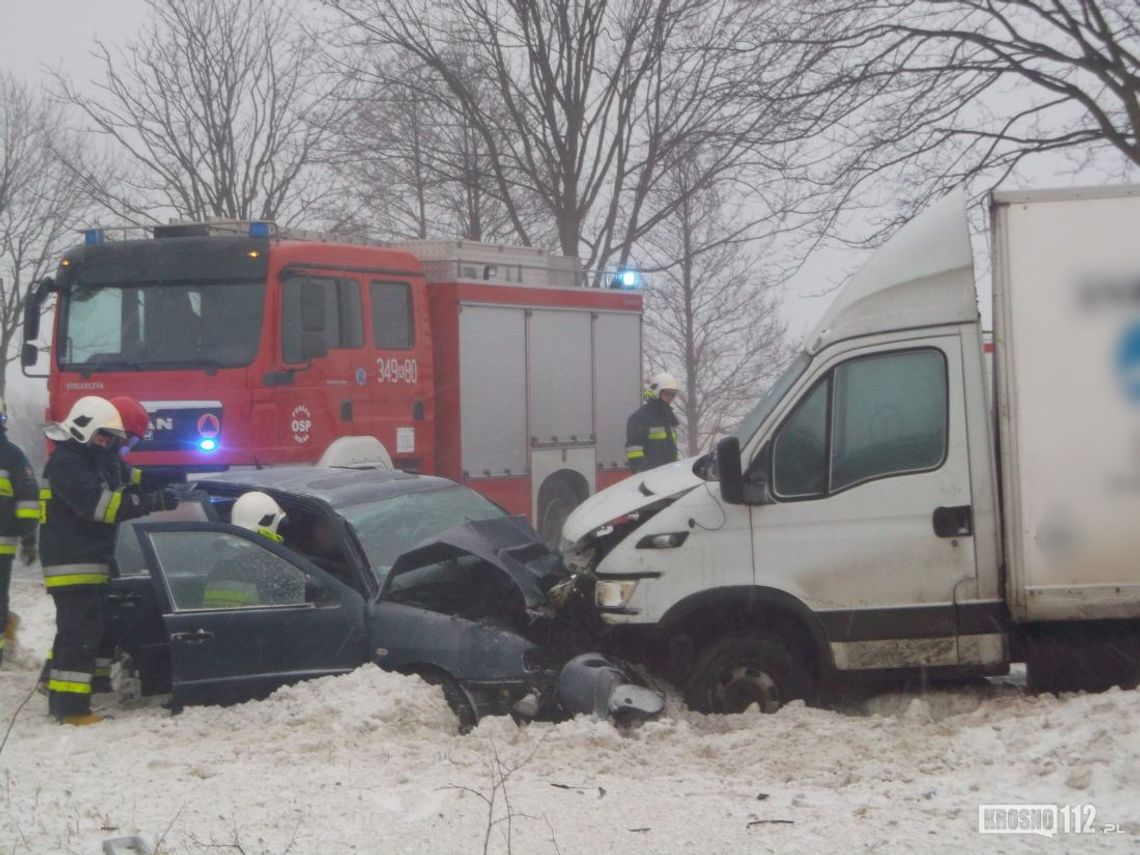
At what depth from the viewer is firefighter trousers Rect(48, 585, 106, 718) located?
7.32 metres

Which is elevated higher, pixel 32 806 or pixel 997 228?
pixel 997 228

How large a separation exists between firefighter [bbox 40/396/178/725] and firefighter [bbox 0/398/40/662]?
941mm

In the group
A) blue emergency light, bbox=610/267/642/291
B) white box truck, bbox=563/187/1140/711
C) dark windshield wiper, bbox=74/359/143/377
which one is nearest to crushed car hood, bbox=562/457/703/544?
white box truck, bbox=563/187/1140/711

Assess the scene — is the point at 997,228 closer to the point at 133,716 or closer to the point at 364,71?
the point at 133,716

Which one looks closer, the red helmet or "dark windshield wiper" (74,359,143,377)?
the red helmet

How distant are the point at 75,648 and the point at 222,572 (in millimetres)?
986

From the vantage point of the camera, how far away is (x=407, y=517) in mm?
7867

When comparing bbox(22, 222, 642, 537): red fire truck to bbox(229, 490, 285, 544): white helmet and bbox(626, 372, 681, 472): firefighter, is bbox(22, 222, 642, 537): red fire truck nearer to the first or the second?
bbox(626, 372, 681, 472): firefighter

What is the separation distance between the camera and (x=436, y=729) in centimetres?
651

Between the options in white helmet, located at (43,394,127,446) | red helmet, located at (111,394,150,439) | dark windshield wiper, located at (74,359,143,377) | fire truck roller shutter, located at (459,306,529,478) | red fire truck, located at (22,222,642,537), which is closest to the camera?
white helmet, located at (43,394,127,446)

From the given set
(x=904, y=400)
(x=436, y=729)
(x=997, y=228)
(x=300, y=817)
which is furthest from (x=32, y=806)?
(x=997, y=228)

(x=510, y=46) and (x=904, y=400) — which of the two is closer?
(x=904, y=400)

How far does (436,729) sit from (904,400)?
2860 millimetres

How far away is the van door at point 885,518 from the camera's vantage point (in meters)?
6.86
